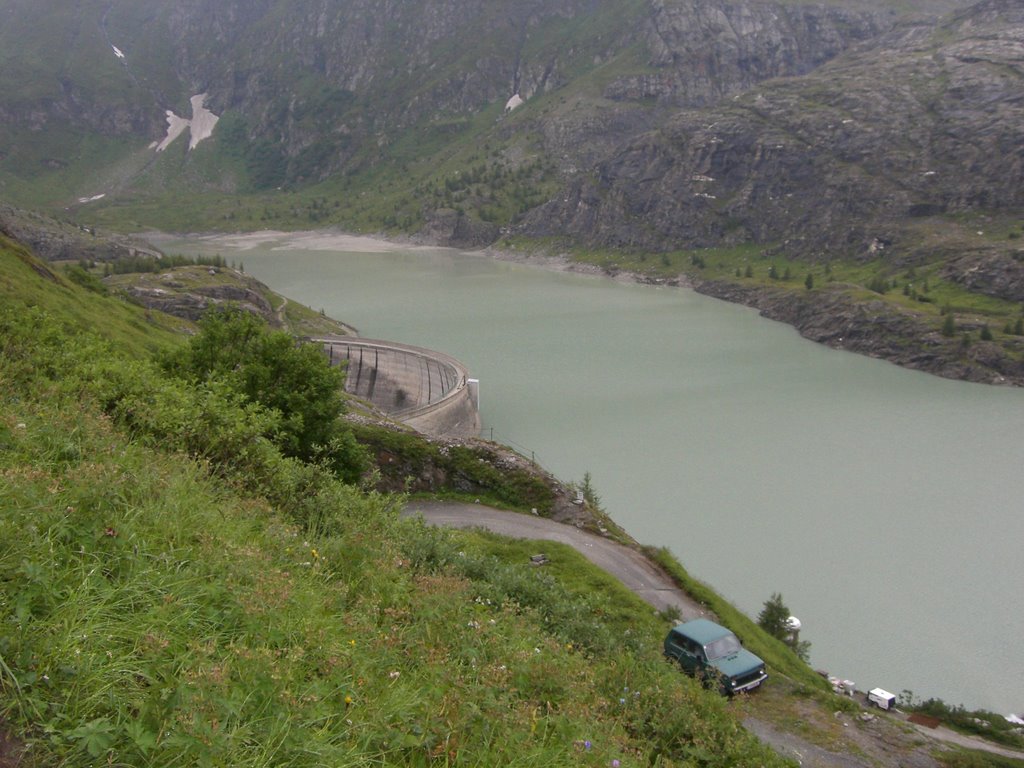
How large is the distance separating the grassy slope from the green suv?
387cm

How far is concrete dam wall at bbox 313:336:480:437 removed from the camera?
153 ft

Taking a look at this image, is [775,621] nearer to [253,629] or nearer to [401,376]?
[253,629]

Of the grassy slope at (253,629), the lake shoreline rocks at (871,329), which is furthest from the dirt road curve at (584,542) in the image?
the lake shoreline rocks at (871,329)

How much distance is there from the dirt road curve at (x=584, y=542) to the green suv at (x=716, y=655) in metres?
4.31

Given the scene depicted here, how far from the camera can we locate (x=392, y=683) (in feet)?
19.2

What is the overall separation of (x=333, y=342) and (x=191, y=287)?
20919 millimetres

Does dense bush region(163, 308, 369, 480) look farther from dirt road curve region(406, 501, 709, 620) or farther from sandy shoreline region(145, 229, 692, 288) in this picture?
sandy shoreline region(145, 229, 692, 288)

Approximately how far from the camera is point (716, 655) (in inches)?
563

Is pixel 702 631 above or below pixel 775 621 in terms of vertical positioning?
above

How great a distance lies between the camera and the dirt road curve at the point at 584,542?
65.9 feet

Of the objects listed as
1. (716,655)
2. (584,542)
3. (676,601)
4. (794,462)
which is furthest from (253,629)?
(794,462)

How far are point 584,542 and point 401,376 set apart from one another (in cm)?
3086

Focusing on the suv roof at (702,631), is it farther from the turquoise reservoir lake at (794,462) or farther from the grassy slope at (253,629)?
the turquoise reservoir lake at (794,462)

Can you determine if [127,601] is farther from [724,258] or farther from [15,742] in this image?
[724,258]
